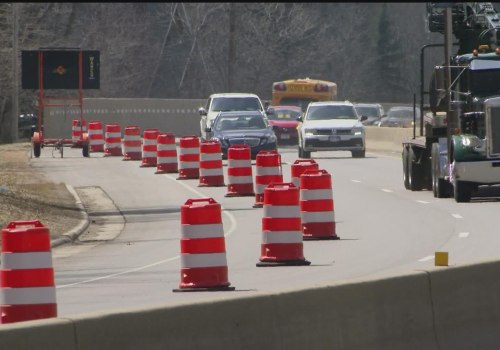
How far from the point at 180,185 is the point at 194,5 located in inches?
2115

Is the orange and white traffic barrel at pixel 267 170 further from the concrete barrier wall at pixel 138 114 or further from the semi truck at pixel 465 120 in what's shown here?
the concrete barrier wall at pixel 138 114

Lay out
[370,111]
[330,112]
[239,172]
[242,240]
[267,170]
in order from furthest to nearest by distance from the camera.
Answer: [370,111], [330,112], [239,172], [267,170], [242,240]

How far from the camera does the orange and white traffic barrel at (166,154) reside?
122 feet

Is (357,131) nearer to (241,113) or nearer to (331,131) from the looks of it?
(331,131)

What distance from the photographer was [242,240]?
69.4 feet

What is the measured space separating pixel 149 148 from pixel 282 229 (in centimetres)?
2385

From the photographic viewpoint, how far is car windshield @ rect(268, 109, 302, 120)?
188 feet

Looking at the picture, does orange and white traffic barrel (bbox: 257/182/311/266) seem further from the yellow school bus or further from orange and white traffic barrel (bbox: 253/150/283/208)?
the yellow school bus

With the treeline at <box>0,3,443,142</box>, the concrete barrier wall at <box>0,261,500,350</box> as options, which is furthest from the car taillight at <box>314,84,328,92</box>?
the concrete barrier wall at <box>0,261,500,350</box>

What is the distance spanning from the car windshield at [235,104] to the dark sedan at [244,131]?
2.70m

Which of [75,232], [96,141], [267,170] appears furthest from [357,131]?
[75,232]

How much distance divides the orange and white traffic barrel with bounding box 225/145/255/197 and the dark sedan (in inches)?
442

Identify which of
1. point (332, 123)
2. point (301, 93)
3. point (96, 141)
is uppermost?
point (301, 93)

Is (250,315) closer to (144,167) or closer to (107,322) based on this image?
(107,322)
